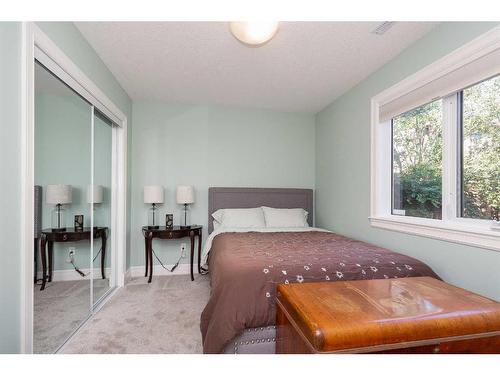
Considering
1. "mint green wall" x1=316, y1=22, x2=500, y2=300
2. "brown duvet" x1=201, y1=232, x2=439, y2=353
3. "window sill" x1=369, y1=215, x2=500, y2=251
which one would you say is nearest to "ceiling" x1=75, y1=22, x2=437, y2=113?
"mint green wall" x1=316, y1=22, x2=500, y2=300

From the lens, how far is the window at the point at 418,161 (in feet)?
7.00

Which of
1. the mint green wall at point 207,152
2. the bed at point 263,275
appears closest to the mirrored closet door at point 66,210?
the mint green wall at point 207,152

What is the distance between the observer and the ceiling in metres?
1.96

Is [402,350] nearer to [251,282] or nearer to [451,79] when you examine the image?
[251,282]

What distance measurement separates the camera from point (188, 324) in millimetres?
2127

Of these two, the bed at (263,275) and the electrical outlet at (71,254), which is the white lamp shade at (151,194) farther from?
the bed at (263,275)

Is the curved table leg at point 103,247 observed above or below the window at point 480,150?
below

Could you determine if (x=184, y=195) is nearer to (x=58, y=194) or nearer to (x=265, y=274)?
(x=58, y=194)

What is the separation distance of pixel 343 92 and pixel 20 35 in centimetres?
305

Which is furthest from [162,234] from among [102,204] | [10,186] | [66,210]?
[10,186]

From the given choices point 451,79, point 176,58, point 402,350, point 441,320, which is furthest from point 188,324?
point 451,79

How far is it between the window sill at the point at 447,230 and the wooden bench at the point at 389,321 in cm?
51

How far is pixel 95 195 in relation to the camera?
97.2 inches

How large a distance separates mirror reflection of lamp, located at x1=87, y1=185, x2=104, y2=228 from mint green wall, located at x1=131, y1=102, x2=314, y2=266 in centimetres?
89
